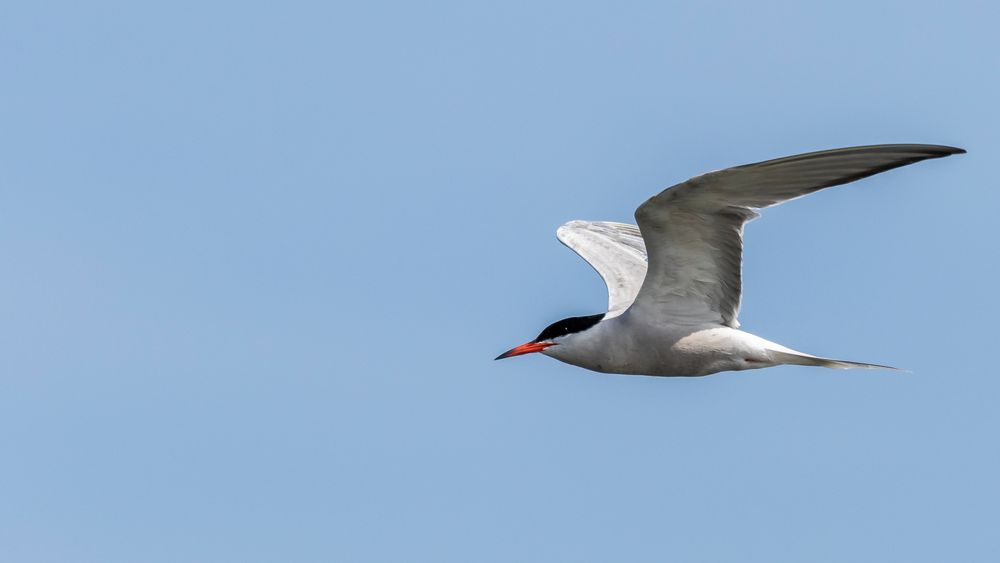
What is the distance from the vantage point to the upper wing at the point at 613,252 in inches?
450

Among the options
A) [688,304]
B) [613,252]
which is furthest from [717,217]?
[613,252]

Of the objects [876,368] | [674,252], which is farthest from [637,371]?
[876,368]

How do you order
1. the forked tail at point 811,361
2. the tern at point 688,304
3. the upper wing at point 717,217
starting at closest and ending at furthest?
the upper wing at point 717,217 → the tern at point 688,304 → the forked tail at point 811,361

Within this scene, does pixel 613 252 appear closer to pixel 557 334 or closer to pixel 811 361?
pixel 557 334

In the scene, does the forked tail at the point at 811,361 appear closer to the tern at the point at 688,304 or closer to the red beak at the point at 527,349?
the tern at the point at 688,304

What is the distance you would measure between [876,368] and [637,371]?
5.91ft

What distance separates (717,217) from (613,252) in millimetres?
3111

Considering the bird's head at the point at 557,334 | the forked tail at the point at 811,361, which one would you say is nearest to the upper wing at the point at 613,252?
the bird's head at the point at 557,334

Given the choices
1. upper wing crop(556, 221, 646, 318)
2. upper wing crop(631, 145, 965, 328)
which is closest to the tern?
upper wing crop(631, 145, 965, 328)

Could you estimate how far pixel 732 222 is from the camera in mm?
9219

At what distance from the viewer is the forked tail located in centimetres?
947

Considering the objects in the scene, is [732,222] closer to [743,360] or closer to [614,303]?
[743,360]

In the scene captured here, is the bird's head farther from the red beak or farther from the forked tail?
the forked tail

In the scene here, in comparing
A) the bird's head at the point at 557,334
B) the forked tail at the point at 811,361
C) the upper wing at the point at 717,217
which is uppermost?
the upper wing at the point at 717,217
